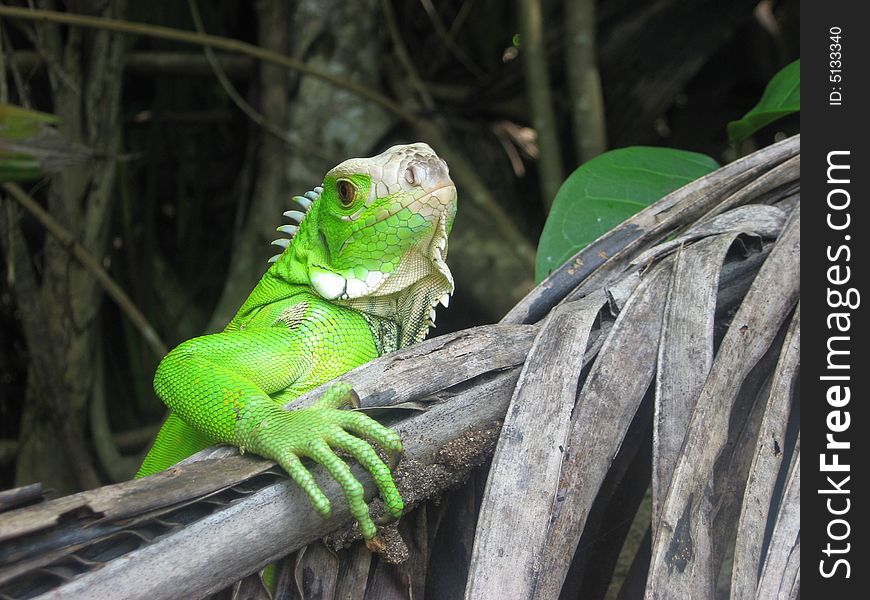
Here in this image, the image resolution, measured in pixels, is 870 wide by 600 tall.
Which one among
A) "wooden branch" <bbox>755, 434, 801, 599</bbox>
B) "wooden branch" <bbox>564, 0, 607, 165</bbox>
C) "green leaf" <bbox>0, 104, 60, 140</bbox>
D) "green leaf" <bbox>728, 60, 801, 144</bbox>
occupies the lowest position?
"wooden branch" <bbox>755, 434, 801, 599</bbox>

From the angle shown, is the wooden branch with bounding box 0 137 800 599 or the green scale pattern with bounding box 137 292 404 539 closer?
the wooden branch with bounding box 0 137 800 599

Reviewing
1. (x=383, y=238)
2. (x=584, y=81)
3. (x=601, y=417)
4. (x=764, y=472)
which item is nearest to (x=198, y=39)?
(x=584, y=81)

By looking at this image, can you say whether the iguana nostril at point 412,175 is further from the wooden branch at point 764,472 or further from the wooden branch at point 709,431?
the wooden branch at point 764,472

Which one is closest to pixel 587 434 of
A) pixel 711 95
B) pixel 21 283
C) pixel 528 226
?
pixel 21 283

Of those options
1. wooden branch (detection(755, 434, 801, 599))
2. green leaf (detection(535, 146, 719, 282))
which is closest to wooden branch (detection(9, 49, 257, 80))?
green leaf (detection(535, 146, 719, 282))

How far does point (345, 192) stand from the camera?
2.30 meters

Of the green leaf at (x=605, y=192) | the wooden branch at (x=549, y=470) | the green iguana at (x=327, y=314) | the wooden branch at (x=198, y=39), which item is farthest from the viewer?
the wooden branch at (x=198, y=39)

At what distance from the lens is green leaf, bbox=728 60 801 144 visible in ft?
9.87

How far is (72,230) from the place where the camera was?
446 cm

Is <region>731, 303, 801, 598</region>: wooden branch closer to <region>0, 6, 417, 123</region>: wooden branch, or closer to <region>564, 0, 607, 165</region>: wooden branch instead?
<region>564, 0, 607, 165</region>: wooden branch

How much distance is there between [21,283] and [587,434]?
331 centimetres

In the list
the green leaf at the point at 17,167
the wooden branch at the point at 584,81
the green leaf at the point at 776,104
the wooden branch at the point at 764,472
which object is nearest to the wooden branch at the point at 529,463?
the wooden branch at the point at 764,472

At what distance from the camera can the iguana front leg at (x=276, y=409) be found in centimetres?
165
